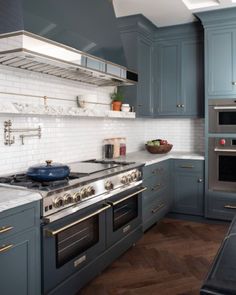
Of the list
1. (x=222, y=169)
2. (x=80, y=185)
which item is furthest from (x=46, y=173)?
(x=222, y=169)

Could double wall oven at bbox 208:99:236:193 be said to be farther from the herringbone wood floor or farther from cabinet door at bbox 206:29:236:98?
the herringbone wood floor

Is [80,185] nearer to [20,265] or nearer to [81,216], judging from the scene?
[81,216]

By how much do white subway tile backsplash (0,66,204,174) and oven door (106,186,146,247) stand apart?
80cm

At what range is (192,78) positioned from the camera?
4.91 metres

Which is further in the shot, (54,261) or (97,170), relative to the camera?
(97,170)

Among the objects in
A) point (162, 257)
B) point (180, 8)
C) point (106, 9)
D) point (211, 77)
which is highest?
point (180, 8)

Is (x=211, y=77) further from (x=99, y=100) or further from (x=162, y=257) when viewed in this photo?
(x=162, y=257)

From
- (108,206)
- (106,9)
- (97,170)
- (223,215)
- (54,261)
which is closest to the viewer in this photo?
(54,261)

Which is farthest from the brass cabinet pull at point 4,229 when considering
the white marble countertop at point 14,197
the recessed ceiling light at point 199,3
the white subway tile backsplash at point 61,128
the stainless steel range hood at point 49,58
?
the recessed ceiling light at point 199,3

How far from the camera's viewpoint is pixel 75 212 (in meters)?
2.52

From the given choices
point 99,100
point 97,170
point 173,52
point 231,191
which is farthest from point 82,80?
point 231,191

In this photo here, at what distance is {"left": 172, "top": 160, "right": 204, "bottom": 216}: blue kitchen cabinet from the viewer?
4.64 meters

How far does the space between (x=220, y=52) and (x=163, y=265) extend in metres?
2.85

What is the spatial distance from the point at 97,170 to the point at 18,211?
49.2 inches
